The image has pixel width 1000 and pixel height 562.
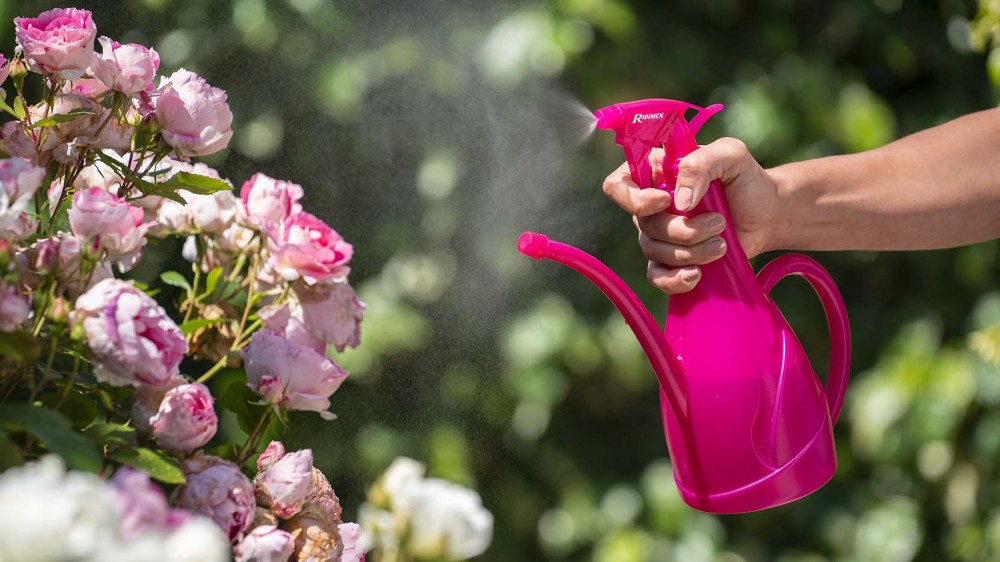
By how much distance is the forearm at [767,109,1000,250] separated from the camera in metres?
1.14

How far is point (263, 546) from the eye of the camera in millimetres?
588

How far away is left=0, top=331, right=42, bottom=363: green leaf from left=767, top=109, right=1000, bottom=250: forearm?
75 cm

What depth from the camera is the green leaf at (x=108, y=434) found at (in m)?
0.57

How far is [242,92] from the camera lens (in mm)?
1729

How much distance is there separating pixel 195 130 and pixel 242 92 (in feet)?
3.51

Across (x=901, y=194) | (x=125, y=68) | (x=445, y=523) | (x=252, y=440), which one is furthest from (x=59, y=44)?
(x=901, y=194)

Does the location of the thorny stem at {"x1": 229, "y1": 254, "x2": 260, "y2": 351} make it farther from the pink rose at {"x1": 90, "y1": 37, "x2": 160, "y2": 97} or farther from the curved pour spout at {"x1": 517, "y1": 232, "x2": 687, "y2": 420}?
the curved pour spout at {"x1": 517, "y1": 232, "x2": 687, "y2": 420}

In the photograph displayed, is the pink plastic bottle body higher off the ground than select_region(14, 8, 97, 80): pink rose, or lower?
lower

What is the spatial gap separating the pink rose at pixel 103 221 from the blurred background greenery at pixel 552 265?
97 centimetres

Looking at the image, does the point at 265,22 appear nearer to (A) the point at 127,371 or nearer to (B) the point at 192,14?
(B) the point at 192,14

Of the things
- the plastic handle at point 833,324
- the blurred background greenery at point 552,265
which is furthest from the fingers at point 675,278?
the blurred background greenery at point 552,265

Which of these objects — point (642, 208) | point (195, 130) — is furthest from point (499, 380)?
point (195, 130)

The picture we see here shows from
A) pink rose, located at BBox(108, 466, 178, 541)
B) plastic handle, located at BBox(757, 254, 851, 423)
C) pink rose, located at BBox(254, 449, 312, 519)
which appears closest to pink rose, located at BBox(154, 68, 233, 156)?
pink rose, located at BBox(254, 449, 312, 519)

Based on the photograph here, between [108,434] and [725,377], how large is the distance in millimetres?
472
